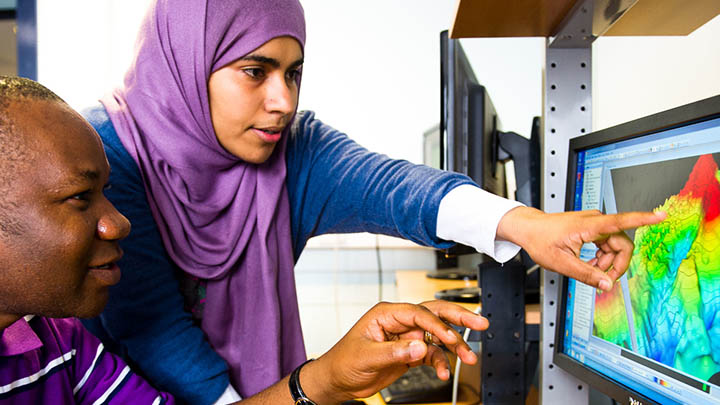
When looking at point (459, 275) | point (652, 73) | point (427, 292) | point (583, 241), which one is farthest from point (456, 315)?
point (459, 275)

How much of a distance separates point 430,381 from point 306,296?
6.31 feet

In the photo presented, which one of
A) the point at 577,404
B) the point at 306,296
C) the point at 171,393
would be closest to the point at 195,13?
the point at 171,393

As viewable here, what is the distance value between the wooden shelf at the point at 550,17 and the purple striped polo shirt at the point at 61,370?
0.70m

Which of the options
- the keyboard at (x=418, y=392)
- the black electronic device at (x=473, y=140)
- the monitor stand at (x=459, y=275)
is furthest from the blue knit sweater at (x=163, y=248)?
the monitor stand at (x=459, y=275)

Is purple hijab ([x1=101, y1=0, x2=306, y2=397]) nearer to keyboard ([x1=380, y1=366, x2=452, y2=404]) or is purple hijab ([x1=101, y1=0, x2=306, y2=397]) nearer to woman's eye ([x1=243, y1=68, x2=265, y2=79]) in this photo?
woman's eye ([x1=243, y1=68, x2=265, y2=79])

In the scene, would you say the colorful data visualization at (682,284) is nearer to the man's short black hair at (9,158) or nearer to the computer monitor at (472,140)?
the computer monitor at (472,140)

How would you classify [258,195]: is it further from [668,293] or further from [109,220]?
[668,293]

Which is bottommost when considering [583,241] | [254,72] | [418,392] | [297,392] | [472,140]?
[418,392]

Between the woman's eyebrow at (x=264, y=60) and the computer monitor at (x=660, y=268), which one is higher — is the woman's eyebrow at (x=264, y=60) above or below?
above

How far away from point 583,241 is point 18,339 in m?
0.65

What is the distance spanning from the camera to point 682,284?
539 mm

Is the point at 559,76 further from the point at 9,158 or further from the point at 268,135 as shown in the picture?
the point at 9,158

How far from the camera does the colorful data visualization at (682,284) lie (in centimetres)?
50

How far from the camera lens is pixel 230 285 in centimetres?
99
